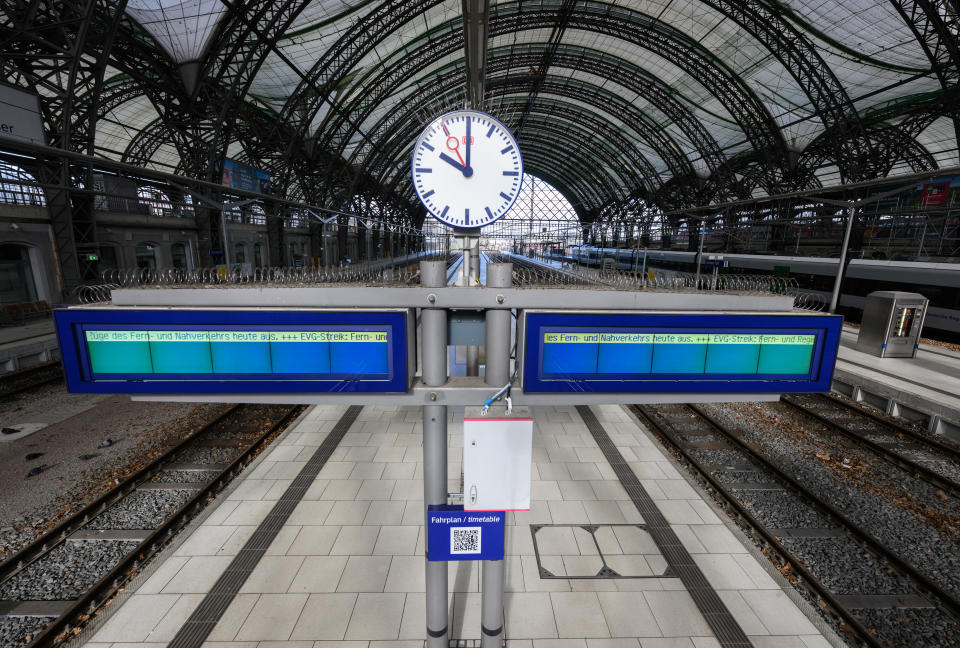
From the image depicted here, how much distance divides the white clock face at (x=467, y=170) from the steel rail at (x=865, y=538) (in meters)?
7.75

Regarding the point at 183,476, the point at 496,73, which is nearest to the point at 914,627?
the point at 183,476

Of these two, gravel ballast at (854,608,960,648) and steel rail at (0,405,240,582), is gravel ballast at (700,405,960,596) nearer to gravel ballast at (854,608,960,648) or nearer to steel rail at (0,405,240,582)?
gravel ballast at (854,608,960,648)

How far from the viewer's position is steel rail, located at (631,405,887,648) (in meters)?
4.78

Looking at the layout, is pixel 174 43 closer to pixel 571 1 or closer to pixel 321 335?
pixel 571 1

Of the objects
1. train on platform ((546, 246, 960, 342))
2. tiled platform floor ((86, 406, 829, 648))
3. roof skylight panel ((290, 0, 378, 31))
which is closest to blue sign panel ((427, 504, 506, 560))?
tiled platform floor ((86, 406, 829, 648))

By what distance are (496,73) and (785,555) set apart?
39.1m

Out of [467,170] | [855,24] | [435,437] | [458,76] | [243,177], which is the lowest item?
[435,437]

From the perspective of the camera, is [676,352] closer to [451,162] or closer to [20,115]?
[451,162]

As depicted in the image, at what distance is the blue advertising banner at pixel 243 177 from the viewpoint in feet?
75.3

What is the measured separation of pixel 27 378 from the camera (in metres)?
12.7

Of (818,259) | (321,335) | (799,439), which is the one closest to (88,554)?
(321,335)

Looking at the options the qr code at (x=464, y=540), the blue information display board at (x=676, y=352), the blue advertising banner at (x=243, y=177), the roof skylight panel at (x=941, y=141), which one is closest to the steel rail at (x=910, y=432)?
the blue information display board at (x=676, y=352)

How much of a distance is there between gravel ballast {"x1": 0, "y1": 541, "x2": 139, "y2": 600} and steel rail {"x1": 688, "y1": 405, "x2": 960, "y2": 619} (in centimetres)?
1110

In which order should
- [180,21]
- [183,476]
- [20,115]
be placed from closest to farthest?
1. [183,476]
2. [20,115]
3. [180,21]
